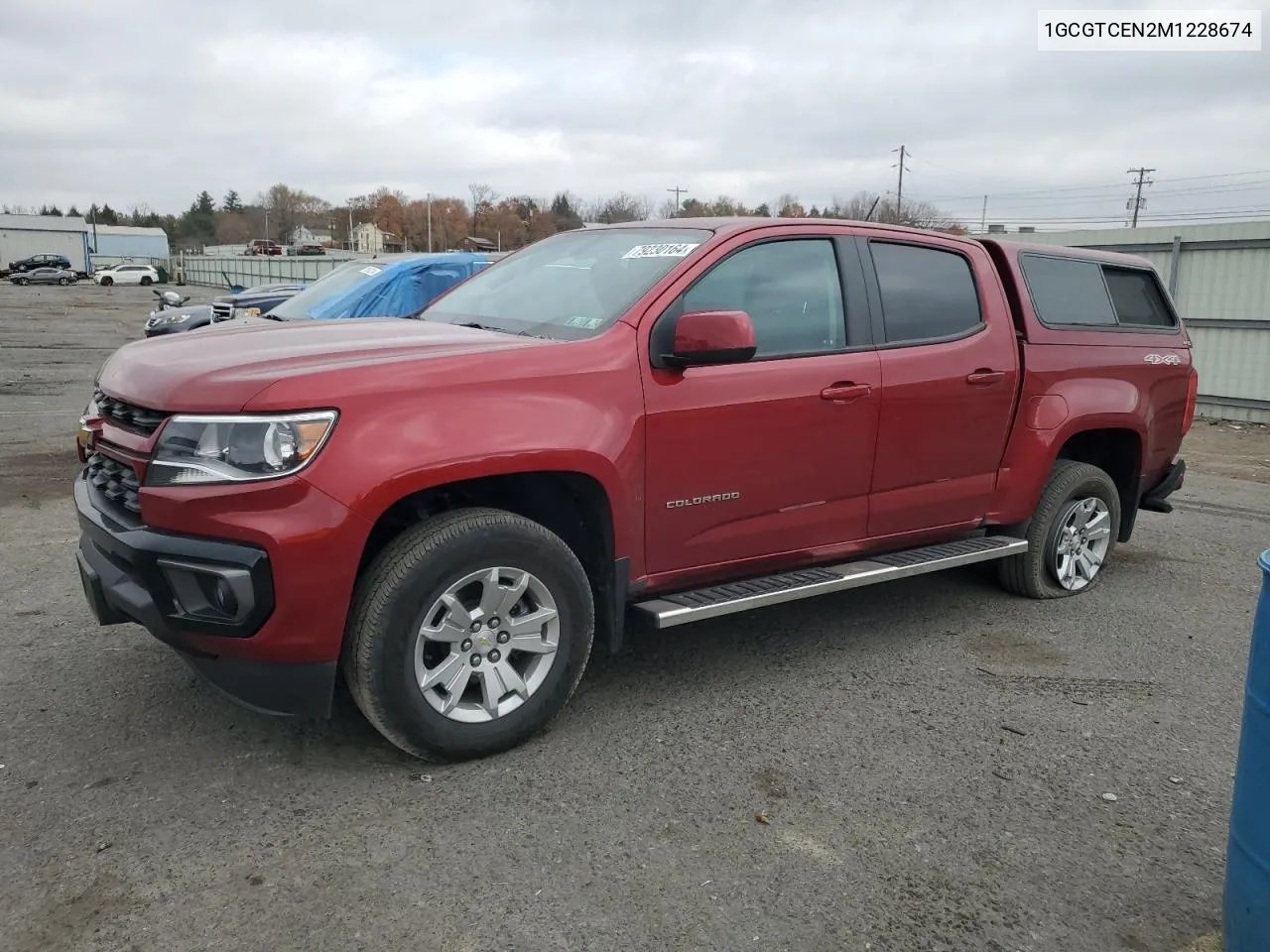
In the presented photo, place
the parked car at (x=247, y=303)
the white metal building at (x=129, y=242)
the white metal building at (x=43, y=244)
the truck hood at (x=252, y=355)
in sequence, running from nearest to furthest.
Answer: the truck hood at (x=252, y=355) → the parked car at (x=247, y=303) → the white metal building at (x=43, y=244) → the white metal building at (x=129, y=242)

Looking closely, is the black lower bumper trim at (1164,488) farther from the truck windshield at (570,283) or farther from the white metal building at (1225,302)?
the white metal building at (1225,302)

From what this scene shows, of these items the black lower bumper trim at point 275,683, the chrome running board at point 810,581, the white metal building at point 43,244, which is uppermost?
the white metal building at point 43,244

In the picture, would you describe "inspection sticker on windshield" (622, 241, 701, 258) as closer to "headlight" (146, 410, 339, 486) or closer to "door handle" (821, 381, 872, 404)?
"door handle" (821, 381, 872, 404)

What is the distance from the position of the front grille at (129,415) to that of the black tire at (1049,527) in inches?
166

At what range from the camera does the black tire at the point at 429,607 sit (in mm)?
3143

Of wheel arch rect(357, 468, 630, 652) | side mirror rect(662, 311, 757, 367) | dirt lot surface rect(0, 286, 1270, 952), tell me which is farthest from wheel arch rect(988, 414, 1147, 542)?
wheel arch rect(357, 468, 630, 652)

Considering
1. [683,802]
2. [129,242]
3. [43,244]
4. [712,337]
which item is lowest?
[683,802]

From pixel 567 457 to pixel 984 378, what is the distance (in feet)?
7.76

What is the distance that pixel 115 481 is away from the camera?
10.9 ft

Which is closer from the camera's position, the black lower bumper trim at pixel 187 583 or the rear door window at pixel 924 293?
the black lower bumper trim at pixel 187 583

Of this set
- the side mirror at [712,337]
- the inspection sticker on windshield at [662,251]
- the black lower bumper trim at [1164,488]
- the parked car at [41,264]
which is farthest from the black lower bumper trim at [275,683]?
the parked car at [41,264]

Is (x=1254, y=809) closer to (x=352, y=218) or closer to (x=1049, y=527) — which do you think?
(x=1049, y=527)

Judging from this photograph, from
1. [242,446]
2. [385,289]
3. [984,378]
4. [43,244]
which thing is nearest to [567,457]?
[242,446]

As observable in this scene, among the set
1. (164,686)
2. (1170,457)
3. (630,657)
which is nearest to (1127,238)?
(1170,457)
